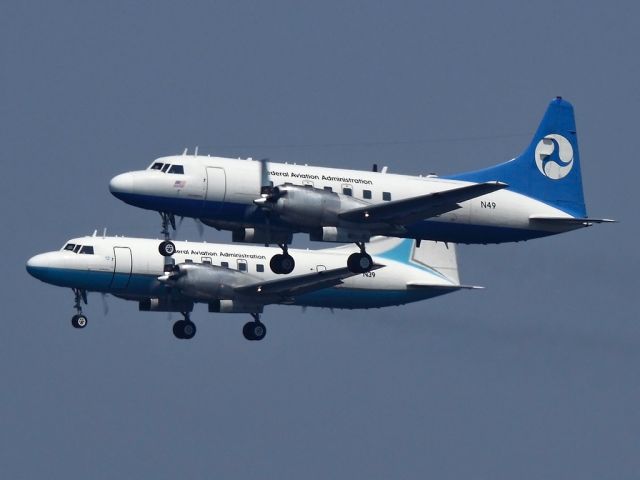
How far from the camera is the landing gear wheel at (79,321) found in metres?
60.2

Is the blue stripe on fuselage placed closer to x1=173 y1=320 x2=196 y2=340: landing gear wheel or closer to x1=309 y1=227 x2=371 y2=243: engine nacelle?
x1=173 y1=320 x2=196 y2=340: landing gear wheel

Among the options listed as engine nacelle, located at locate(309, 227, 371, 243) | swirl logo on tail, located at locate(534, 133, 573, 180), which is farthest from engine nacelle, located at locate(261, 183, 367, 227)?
swirl logo on tail, located at locate(534, 133, 573, 180)

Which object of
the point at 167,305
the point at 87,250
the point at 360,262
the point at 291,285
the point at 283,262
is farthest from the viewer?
the point at 167,305

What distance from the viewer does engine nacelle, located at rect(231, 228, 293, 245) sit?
50812 millimetres

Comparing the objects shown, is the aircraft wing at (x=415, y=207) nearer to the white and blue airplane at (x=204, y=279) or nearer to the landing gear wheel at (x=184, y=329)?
the white and blue airplane at (x=204, y=279)

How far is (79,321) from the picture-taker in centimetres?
6034

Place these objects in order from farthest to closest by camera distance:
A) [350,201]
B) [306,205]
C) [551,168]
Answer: [551,168]
[350,201]
[306,205]

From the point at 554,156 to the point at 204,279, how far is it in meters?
11.6

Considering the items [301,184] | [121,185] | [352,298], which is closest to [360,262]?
[301,184]

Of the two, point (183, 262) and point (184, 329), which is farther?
point (184, 329)

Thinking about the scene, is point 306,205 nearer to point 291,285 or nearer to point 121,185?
point 121,185

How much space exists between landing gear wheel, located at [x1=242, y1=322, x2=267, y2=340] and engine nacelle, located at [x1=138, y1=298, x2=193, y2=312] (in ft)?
6.31

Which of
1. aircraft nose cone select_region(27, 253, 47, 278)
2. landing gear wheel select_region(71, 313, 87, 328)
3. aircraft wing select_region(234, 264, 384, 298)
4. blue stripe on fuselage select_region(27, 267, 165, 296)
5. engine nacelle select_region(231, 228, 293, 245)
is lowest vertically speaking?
landing gear wheel select_region(71, 313, 87, 328)

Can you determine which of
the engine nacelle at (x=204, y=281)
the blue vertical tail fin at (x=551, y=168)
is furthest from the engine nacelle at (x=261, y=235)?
the engine nacelle at (x=204, y=281)
